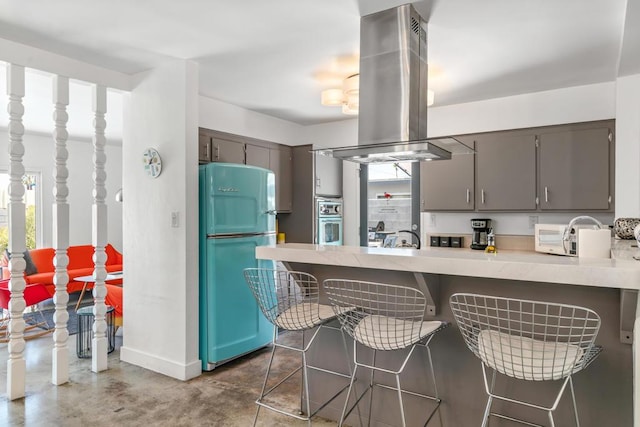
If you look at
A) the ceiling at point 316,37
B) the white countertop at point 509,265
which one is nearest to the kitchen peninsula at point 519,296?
the white countertop at point 509,265

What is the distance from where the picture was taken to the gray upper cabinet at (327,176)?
509cm

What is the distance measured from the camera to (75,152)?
6594 mm

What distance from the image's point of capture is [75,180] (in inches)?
259

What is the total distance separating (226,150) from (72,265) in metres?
3.37

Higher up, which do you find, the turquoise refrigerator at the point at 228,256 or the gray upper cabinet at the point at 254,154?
the gray upper cabinet at the point at 254,154

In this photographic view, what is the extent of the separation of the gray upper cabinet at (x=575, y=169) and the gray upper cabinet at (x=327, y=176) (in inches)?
89.8

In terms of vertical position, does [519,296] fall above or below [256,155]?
below

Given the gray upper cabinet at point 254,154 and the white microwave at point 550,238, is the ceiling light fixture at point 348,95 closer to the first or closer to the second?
the gray upper cabinet at point 254,154

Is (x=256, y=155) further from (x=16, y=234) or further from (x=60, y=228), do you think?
(x=16, y=234)

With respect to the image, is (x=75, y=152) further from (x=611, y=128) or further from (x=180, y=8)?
(x=611, y=128)

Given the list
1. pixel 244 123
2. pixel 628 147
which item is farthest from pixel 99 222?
pixel 628 147

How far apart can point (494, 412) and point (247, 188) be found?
8.41 ft

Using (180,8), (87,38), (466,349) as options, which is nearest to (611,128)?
(466,349)

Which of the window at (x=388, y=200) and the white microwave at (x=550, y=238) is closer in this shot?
the white microwave at (x=550, y=238)
